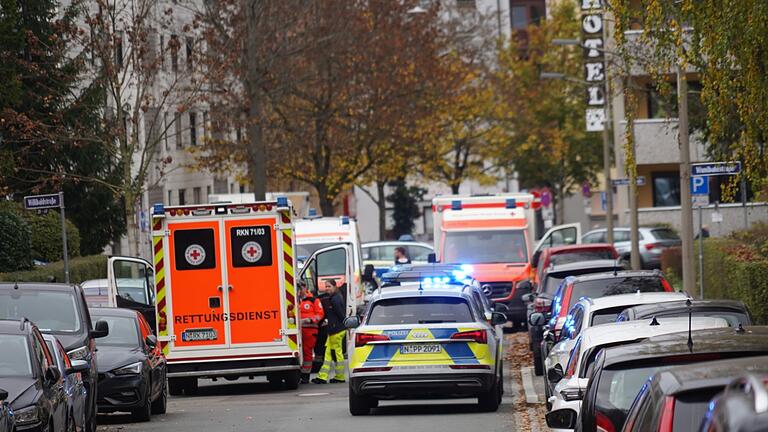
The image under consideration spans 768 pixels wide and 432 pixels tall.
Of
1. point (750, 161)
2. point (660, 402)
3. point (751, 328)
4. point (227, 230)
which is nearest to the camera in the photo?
point (660, 402)

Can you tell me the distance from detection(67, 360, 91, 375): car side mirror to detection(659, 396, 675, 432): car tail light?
8.97 meters

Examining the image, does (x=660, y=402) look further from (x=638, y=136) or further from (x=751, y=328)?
(x=638, y=136)

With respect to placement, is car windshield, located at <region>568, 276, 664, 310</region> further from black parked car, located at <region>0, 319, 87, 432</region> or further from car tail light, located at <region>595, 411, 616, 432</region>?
car tail light, located at <region>595, 411, 616, 432</region>

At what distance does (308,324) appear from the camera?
2528 cm

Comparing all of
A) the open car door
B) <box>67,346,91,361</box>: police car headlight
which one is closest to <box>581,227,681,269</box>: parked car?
the open car door

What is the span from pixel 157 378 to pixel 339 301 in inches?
198

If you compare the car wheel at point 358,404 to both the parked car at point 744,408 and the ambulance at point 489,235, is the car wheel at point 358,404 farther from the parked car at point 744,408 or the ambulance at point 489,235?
the ambulance at point 489,235

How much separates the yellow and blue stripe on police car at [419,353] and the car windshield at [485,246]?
16749 millimetres

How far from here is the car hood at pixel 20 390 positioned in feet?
40.3

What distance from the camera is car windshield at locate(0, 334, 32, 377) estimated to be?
13.2 m

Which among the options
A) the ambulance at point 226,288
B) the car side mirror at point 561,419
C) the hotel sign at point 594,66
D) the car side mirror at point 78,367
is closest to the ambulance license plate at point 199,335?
the ambulance at point 226,288

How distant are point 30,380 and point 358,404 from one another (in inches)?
235

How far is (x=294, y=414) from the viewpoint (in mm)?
19062

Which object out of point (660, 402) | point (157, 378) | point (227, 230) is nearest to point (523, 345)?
point (227, 230)
